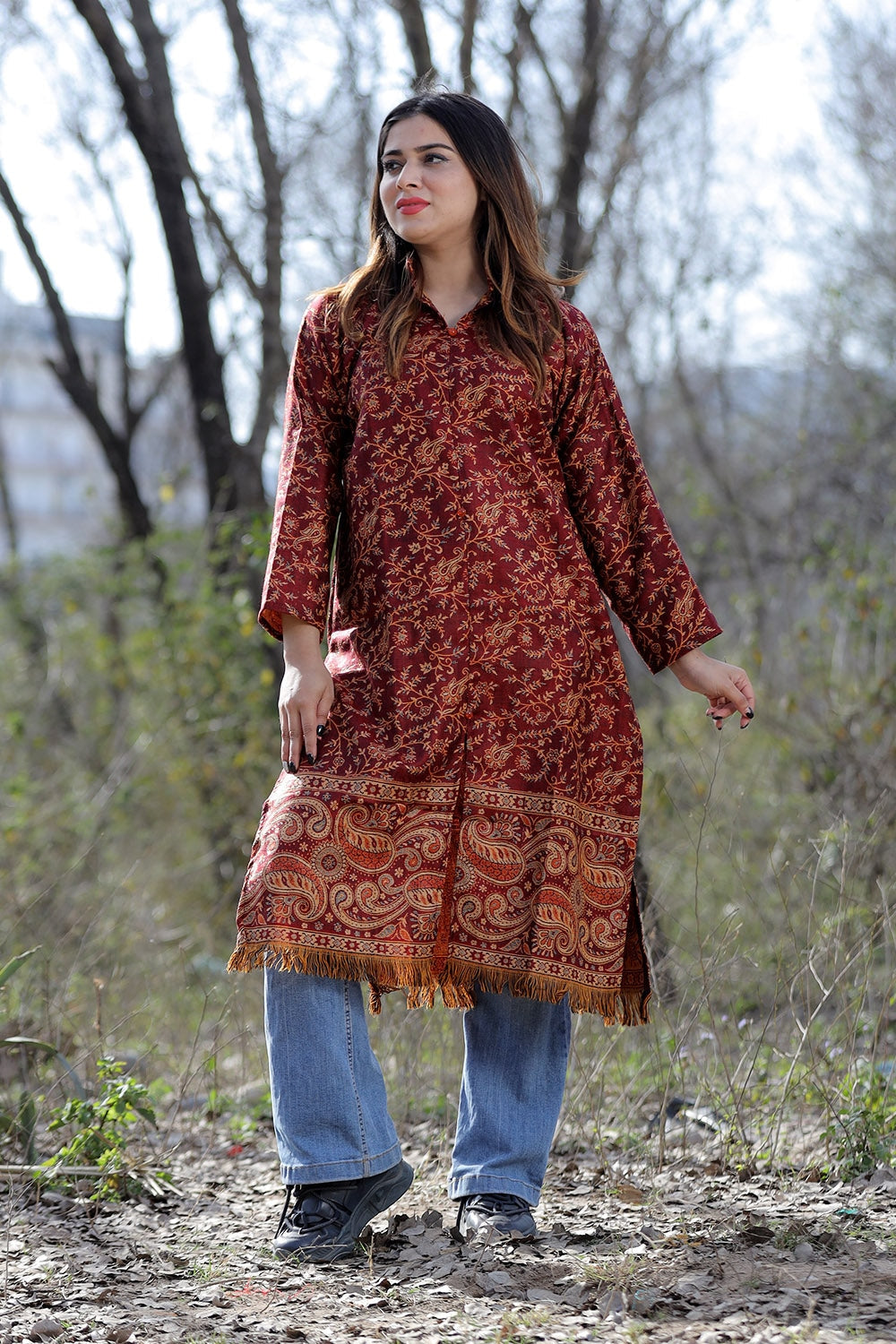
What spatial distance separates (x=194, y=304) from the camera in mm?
6547

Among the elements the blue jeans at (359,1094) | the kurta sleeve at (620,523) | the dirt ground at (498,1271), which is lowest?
the dirt ground at (498,1271)

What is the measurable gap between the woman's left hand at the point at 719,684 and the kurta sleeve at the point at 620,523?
0.04 meters

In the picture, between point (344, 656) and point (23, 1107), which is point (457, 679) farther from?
point (23, 1107)

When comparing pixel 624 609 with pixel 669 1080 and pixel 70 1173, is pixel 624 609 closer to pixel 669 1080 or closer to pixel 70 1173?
pixel 669 1080

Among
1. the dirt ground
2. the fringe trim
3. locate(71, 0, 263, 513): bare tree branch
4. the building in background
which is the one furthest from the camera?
the building in background

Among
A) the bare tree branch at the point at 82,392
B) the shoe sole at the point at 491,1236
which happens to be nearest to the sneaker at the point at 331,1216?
the shoe sole at the point at 491,1236

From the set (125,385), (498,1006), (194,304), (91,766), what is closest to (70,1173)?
(498,1006)

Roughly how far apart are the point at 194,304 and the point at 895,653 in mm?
3479

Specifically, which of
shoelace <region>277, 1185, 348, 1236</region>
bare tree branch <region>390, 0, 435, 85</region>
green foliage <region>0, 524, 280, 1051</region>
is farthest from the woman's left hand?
bare tree branch <region>390, 0, 435, 85</region>

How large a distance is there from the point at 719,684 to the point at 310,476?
0.86 m

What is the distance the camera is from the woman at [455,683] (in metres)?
2.50

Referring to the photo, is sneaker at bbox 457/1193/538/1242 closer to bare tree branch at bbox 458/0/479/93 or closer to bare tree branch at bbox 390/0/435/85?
bare tree branch at bbox 390/0/435/85

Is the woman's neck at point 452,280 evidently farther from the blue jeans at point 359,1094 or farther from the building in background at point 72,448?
the building in background at point 72,448

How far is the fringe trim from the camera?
245 cm
